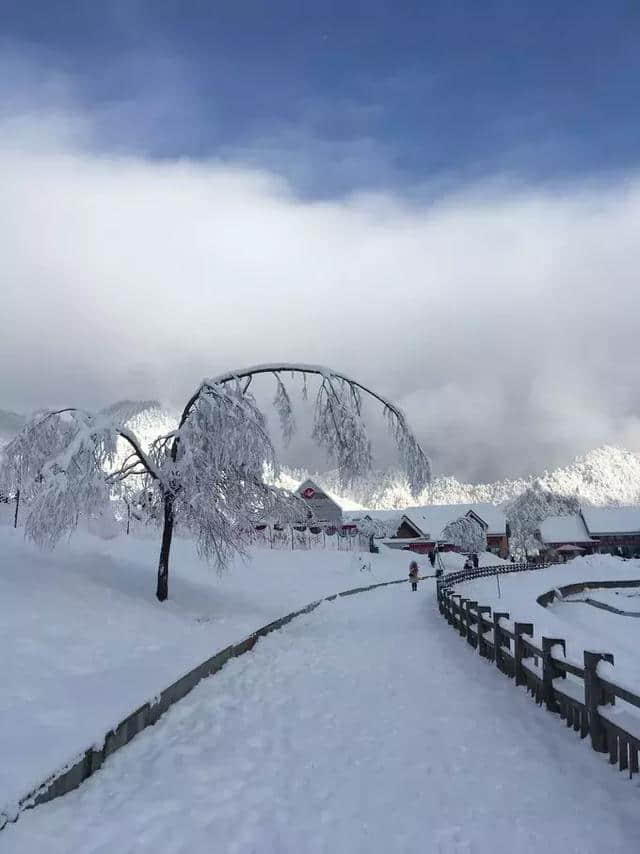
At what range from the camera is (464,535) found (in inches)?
3447

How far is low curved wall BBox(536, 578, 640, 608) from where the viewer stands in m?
38.1

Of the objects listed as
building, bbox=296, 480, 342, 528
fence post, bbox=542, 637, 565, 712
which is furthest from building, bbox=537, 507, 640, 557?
fence post, bbox=542, 637, 565, 712

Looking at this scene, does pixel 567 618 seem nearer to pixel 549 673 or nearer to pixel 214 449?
pixel 214 449

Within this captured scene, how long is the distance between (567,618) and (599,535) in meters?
79.0

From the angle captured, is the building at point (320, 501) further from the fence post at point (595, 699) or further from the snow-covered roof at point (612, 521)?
the fence post at point (595, 699)

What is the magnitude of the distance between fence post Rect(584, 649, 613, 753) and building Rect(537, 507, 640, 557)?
4159 inches

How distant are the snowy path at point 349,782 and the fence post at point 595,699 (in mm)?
208

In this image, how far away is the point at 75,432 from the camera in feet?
53.8

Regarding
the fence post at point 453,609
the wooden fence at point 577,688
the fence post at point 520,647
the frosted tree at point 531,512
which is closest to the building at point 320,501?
the fence post at point 453,609

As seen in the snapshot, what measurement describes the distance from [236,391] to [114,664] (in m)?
8.02

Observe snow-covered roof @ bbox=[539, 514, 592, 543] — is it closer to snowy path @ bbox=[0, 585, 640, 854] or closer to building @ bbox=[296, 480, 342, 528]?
building @ bbox=[296, 480, 342, 528]

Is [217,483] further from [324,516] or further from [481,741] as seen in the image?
[324,516]

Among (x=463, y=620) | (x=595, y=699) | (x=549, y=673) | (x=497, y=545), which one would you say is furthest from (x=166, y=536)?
(x=497, y=545)

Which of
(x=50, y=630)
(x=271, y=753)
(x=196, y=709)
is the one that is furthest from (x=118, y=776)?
(x=50, y=630)
